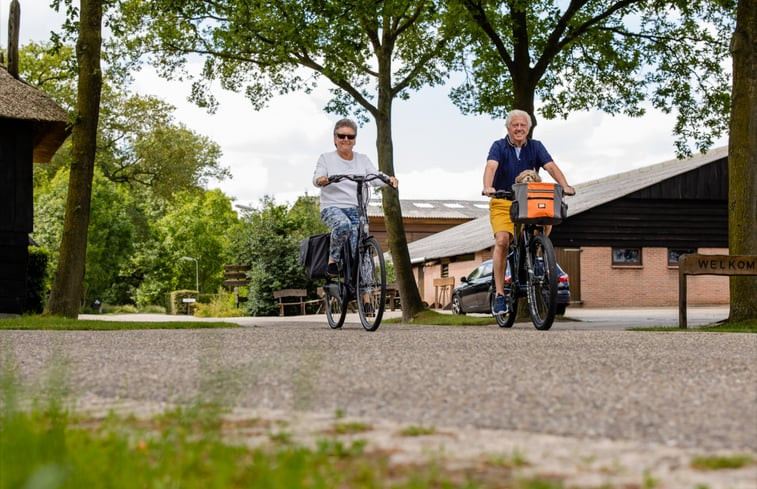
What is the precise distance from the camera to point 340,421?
12.1ft

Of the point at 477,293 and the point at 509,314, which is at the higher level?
the point at 477,293

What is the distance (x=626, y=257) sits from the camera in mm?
40156

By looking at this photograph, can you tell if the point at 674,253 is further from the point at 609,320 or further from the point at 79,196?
the point at 79,196

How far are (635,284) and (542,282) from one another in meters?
31.6

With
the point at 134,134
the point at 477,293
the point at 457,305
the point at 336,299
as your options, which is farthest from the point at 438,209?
the point at 336,299

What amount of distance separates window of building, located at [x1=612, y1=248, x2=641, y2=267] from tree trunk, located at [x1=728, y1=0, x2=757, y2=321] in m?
27.7

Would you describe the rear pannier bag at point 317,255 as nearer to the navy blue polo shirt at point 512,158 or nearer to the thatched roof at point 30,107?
the navy blue polo shirt at point 512,158

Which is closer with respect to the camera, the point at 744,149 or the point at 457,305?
the point at 744,149

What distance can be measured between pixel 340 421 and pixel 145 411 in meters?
0.84

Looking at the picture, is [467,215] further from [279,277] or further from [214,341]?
[214,341]

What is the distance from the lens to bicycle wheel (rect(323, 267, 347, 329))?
10227 mm

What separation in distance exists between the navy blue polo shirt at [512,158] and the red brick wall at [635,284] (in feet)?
98.1

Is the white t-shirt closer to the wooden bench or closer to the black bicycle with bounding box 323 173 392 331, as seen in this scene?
the black bicycle with bounding box 323 173 392 331

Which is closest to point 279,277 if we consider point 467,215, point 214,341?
point 214,341
